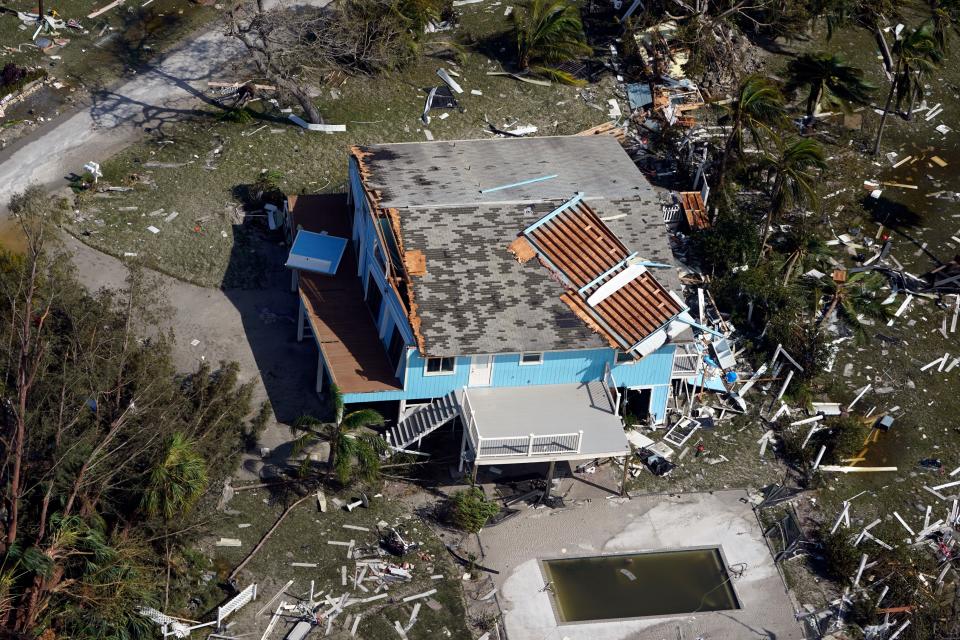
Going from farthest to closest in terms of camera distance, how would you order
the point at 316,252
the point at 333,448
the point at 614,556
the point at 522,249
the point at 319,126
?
the point at 319,126
the point at 316,252
the point at 522,249
the point at 614,556
the point at 333,448

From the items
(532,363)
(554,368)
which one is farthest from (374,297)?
(554,368)

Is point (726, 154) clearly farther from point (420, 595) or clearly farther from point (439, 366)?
point (420, 595)

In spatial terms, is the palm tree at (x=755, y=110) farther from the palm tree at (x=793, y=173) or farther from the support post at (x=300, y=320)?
the support post at (x=300, y=320)

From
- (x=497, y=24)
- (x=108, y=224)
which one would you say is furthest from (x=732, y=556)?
(x=497, y=24)

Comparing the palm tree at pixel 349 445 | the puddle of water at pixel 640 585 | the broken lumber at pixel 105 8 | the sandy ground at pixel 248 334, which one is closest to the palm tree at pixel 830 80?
the puddle of water at pixel 640 585

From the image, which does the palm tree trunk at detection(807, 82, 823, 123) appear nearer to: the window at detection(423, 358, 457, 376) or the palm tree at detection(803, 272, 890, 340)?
the palm tree at detection(803, 272, 890, 340)

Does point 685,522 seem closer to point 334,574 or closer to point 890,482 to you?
point 890,482
